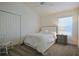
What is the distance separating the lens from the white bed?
147cm

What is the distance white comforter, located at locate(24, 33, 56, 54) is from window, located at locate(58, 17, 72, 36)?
206 millimetres

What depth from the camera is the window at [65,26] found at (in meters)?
1.46

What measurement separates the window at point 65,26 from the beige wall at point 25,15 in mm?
443

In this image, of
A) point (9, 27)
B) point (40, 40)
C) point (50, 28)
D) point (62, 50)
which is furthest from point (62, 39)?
point (9, 27)

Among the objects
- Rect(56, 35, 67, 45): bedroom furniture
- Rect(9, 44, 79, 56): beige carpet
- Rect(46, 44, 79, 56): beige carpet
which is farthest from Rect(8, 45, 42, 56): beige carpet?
Rect(56, 35, 67, 45): bedroom furniture

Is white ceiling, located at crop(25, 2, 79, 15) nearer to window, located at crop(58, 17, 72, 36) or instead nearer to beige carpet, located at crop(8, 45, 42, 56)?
window, located at crop(58, 17, 72, 36)

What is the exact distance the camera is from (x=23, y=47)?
4.71 feet

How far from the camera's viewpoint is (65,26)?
1.48 m

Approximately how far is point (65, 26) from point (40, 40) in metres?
0.56

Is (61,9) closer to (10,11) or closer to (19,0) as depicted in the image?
(19,0)

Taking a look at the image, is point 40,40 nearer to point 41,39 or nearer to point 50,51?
point 41,39

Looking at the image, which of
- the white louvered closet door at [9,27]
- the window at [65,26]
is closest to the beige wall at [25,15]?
the white louvered closet door at [9,27]

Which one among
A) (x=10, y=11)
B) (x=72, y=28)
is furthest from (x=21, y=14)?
(x=72, y=28)

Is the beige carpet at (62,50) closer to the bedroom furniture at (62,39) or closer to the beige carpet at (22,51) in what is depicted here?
the bedroom furniture at (62,39)
